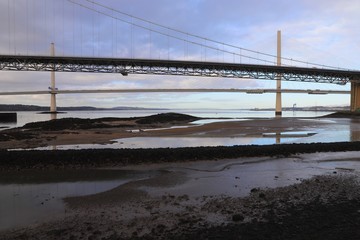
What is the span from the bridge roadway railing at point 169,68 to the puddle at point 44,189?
5269cm

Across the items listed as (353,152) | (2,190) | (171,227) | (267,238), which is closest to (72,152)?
(2,190)

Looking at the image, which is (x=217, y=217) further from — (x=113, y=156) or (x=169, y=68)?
(x=169, y=68)

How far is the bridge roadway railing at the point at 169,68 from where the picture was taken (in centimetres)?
6000

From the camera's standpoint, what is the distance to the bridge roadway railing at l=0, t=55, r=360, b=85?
60.0 metres

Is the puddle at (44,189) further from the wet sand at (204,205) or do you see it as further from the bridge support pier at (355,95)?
the bridge support pier at (355,95)

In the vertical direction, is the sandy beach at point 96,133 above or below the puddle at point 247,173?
below

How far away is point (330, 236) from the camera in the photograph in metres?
4.51

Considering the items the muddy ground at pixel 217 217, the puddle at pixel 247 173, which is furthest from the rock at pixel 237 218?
the puddle at pixel 247 173

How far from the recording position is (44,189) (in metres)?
7.93

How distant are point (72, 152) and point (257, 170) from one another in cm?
630

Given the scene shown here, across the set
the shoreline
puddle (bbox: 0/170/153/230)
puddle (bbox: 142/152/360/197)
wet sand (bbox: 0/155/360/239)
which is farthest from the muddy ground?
the shoreline

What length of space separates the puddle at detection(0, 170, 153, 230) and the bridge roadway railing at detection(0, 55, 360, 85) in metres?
52.7

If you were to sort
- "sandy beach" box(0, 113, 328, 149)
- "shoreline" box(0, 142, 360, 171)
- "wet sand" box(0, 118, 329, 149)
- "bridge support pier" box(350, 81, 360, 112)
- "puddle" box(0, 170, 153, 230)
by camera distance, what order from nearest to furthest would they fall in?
"puddle" box(0, 170, 153, 230), "shoreline" box(0, 142, 360, 171), "wet sand" box(0, 118, 329, 149), "sandy beach" box(0, 113, 328, 149), "bridge support pier" box(350, 81, 360, 112)

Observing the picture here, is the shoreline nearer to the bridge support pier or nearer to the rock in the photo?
the rock
